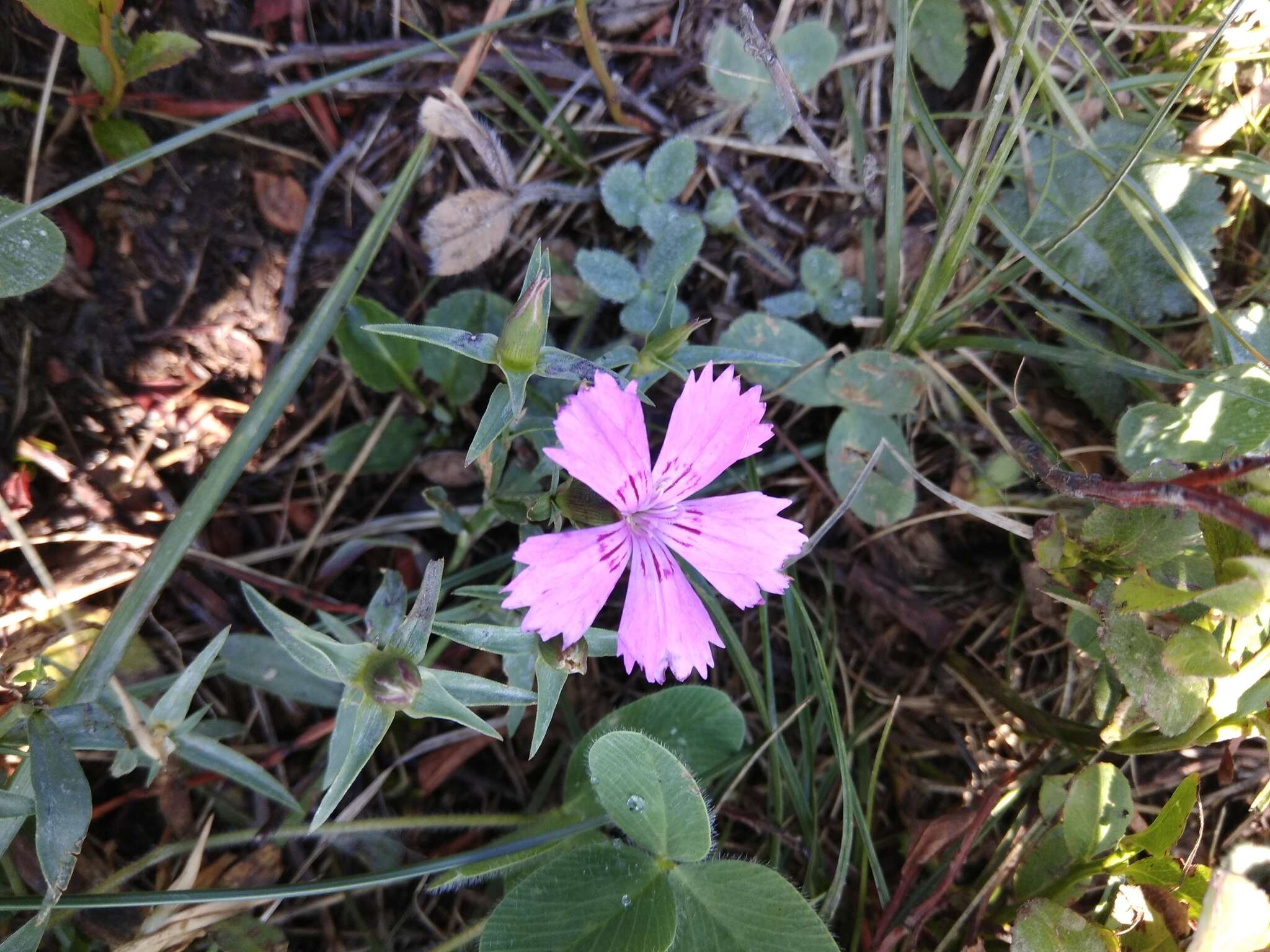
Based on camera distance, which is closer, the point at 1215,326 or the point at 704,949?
the point at 704,949

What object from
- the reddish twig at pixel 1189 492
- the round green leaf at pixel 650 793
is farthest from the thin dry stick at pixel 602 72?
the round green leaf at pixel 650 793

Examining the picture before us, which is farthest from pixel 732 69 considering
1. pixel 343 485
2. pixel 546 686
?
pixel 546 686

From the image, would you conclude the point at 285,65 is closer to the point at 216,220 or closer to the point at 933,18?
the point at 216,220

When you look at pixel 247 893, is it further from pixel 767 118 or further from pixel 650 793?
pixel 767 118

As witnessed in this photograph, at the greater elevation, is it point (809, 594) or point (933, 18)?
point (933, 18)

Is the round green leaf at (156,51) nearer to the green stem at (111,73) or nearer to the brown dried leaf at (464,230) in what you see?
the green stem at (111,73)

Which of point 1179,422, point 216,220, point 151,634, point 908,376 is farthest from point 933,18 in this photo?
point 151,634

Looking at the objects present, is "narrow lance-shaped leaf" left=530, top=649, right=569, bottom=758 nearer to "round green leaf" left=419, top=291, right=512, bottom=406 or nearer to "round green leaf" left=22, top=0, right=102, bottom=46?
"round green leaf" left=419, top=291, right=512, bottom=406
